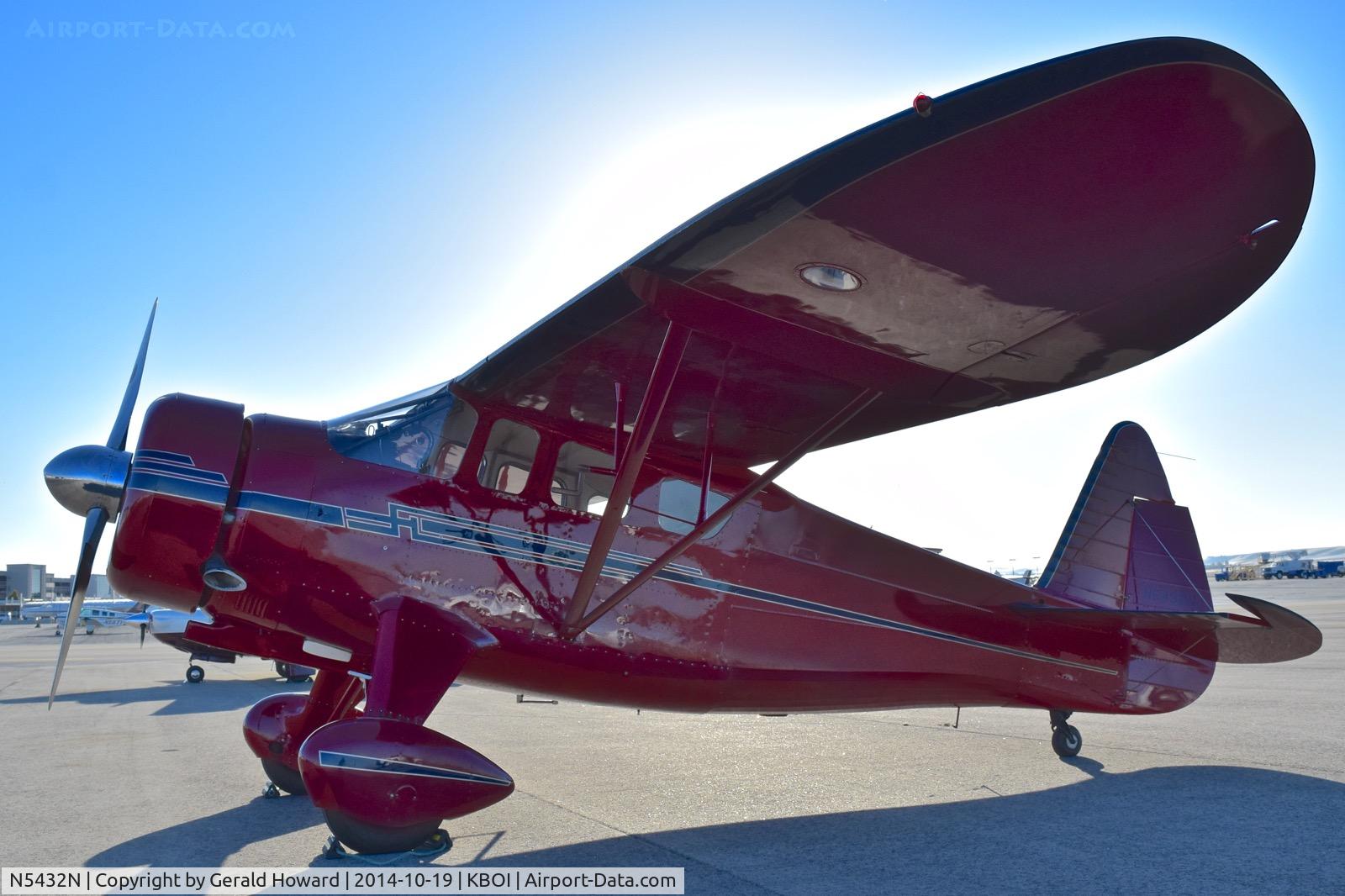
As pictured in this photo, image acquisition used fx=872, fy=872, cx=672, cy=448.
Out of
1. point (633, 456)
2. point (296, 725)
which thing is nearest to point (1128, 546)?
point (633, 456)

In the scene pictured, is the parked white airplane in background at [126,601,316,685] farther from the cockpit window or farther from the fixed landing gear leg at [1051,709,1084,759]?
the fixed landing gear leg at [1051,709,1084,759]

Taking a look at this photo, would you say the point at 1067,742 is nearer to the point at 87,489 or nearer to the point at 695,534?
the point at 695,534

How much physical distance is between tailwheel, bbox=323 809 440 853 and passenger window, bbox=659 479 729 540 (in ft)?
7.96

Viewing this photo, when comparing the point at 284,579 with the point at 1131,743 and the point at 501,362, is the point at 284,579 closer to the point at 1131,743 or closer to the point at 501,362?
the point at 501,362

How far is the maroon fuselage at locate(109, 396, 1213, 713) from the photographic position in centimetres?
496

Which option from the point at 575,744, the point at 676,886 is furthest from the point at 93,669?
the point at 676,886

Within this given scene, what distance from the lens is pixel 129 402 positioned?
18.3 feet

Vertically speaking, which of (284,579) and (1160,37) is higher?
(1160,37)

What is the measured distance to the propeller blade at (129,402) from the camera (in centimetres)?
527

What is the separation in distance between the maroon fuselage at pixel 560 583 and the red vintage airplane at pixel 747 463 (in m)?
0.02

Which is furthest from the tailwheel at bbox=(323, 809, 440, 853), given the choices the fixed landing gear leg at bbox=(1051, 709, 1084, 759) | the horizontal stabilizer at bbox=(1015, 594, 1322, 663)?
the fixed landing gear leg at bbox=(1051, 709, 1084, 759)

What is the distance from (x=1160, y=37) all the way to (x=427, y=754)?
4.19 m

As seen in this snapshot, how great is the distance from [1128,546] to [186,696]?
13.7 metres

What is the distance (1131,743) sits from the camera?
27.0ft
